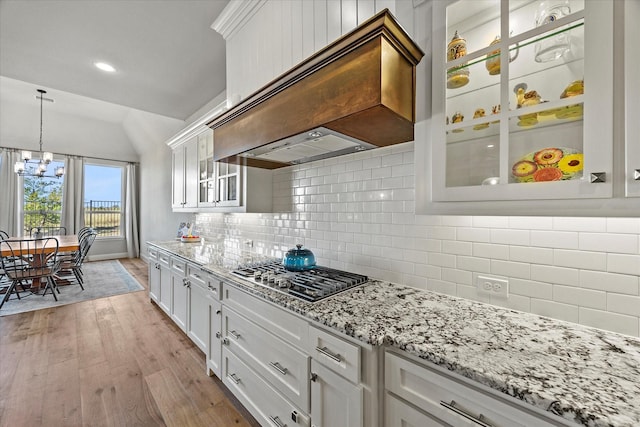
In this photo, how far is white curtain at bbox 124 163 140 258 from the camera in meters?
6.98

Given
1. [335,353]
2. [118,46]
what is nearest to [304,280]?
[335,353]

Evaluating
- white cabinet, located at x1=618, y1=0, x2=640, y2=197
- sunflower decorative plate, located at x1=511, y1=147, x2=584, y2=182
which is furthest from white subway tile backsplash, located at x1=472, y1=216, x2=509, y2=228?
white cabinet, located at x1=618, y1=0, x2=640, y2=197

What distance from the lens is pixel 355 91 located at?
1111 mm

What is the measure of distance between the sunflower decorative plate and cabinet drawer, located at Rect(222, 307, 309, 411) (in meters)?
1.12

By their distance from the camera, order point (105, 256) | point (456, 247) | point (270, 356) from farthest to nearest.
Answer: point (105, 256) < point (270, 356) < point (456, 247)

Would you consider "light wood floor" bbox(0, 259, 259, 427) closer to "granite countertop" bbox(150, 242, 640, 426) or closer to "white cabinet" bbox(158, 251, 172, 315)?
"white cabinet" bbox(158, 251, 172, 315)

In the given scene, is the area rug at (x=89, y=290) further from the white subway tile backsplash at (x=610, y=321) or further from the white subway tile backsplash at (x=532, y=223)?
the white subway tile backsplash at (x=610, y=321)

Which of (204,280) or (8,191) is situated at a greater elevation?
(8,191)

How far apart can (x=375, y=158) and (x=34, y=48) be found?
3402 mm

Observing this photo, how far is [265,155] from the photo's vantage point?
1862mm

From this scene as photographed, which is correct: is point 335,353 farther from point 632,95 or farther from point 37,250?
point 37,250

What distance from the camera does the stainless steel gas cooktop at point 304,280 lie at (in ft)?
4.46

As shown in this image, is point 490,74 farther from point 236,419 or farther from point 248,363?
point 236,419

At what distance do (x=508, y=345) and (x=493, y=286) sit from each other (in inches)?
16.0
